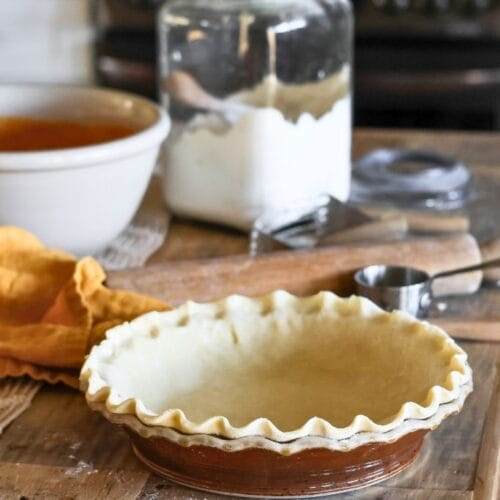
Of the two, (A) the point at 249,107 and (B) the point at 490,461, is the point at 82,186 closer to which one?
(A) the point at 249,107

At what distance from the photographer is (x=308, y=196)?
1.27m

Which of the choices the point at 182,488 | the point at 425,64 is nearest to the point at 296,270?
the point at 182,488

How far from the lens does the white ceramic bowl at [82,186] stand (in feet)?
3.54

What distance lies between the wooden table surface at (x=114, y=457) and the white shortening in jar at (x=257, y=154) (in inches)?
12.8

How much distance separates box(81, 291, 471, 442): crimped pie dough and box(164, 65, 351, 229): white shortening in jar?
0.33 metres

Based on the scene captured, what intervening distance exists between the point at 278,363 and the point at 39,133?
51cm

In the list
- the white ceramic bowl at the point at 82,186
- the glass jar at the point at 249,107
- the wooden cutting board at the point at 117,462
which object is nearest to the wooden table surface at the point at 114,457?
the wooden cutting board at the point at 117,462

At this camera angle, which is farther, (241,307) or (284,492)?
(241,307)

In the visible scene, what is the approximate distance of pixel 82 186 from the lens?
43.8 inches

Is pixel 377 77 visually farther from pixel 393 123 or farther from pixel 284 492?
pixel 284 492

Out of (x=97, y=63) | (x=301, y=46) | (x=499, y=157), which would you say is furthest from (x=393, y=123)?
(x=301, y=46)

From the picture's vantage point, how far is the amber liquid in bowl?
1.28 m

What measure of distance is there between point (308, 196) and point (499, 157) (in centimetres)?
37

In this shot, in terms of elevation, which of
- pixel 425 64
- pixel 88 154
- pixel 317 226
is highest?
pixel 88 154
